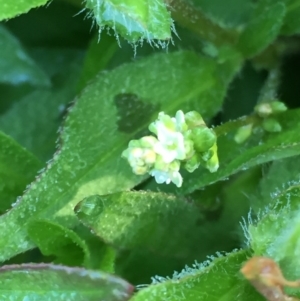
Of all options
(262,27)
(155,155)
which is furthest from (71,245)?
(262,27)

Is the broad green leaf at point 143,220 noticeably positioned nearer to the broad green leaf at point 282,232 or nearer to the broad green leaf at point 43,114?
the broad green leaf at point 282,232

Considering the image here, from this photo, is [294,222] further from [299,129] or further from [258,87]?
[258,87]

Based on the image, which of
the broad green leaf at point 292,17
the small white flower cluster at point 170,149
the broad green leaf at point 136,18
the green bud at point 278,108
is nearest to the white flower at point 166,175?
the small white flower cluster at point 170,149

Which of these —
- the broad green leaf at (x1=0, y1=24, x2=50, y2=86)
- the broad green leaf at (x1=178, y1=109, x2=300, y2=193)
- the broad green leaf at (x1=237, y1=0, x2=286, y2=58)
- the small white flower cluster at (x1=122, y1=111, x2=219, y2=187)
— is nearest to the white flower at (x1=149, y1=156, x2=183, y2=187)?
the small white flower cluster at (x1=122, y1=111, x2=219, y2=187)

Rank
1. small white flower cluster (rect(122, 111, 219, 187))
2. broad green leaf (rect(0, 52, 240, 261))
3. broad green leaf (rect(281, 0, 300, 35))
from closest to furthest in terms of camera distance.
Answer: small white flower cluster (rect(122, 111, 219, 187)), broad green leaf (rect(0, 52, 240, 261)), broad green leaf (rect(281, 0, 300, 35))

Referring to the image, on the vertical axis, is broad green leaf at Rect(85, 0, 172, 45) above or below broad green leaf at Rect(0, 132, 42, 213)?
above

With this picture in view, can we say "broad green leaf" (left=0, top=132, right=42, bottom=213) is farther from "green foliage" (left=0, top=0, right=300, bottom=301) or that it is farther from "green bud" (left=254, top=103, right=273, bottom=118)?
"green bud" (left=254, top=103, right=273, bottom=118)

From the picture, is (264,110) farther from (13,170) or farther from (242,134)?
(13,170)
